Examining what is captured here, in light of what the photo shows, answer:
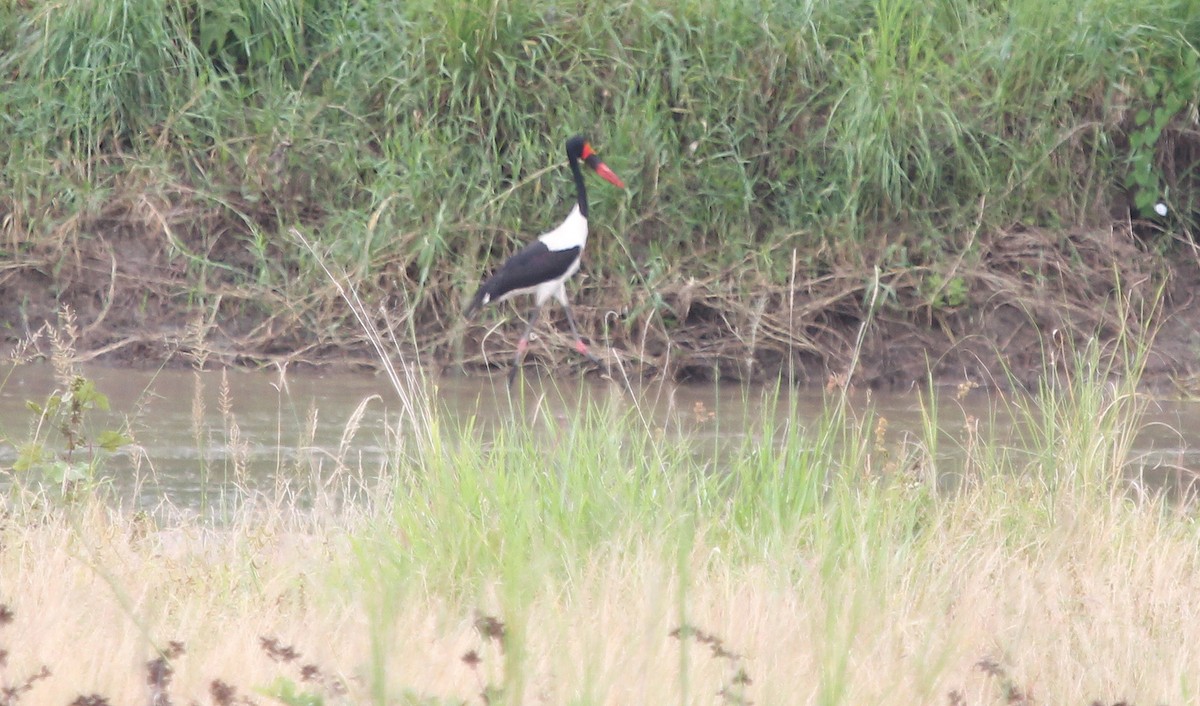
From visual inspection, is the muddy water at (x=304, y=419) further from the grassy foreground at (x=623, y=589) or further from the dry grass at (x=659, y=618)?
the dry grass at (x=659, y=618)

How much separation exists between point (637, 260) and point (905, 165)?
4.11ft

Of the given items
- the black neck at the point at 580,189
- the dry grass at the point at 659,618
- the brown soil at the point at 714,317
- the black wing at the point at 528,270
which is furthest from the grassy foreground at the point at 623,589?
the black neck at the point at 580,189

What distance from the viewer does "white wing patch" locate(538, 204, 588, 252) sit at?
6555 millimetres

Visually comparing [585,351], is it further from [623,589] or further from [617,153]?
[623,589]

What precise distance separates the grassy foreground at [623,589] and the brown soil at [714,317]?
2.52m

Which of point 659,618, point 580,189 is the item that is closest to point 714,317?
point 580,189

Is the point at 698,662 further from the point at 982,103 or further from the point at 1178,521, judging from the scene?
the point at 982,103

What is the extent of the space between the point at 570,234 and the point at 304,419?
1.41m

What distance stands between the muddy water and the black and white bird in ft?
1.10

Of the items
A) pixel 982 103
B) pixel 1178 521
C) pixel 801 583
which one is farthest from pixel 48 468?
pixel 982 103

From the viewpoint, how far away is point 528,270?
6508 mm

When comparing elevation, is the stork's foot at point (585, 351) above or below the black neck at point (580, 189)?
below

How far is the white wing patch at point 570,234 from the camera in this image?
6555 millimetres

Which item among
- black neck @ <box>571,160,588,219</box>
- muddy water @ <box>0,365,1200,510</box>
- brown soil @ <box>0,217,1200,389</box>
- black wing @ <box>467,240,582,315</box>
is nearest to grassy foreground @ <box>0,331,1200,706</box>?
muddy water @ <box>0,365,1200,510</box>
